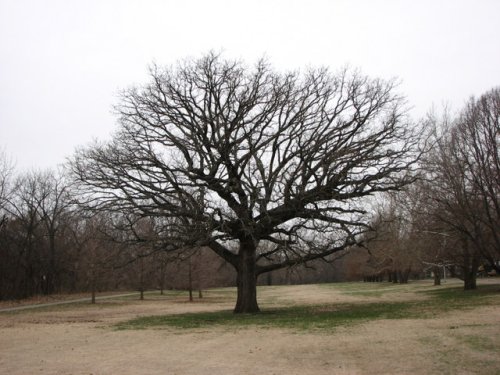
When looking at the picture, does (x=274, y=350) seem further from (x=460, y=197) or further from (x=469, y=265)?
(x=469, y=265)

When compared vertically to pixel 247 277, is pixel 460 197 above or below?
above

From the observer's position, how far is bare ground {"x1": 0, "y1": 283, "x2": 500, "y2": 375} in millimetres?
9859

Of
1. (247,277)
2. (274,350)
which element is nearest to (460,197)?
(247,277)

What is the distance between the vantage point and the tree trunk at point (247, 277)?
24.4 meters

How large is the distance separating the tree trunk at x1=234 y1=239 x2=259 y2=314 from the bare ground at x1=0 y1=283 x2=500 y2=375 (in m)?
6.28

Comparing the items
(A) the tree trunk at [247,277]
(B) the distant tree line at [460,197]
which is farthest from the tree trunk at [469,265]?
(A) the tree trunk at [247,277]

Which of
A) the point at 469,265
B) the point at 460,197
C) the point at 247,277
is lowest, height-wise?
the point at 469,265

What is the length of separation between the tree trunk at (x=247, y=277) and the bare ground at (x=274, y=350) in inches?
247

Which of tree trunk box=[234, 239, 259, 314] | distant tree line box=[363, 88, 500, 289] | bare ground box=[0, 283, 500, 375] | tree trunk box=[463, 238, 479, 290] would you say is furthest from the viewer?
tree trunk box=[463, 238, 479, 290]

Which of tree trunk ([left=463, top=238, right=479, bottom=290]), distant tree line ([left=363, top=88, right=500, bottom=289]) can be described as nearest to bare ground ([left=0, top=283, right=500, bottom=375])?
distant tree line ([left=363, top=88, right=500, bottom=289])

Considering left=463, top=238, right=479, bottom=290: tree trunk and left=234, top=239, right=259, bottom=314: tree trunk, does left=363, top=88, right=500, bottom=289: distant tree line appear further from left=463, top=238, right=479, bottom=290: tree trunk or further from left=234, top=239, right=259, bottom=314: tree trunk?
left=234, top=239, right=259, bottom=314: tree trunk

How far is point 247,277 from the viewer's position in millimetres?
24469

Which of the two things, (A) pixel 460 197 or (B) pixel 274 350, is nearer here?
(B) pixel 274 350

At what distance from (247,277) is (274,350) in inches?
482
